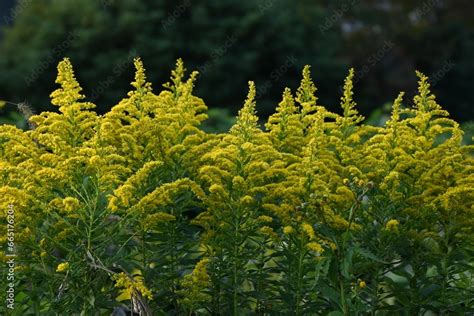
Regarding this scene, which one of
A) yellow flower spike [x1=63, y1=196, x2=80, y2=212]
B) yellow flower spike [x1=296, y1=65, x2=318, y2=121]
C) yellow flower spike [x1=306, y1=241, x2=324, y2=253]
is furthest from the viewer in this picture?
yellow flower spike [x1=296, y1=65, x2=318, y2=121]

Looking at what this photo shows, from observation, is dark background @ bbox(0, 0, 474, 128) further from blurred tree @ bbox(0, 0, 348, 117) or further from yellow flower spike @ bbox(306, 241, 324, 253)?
yellow flower spike @ bbox(306, 241, 324, 253)

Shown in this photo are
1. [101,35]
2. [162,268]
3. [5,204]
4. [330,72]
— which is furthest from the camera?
[330,72]

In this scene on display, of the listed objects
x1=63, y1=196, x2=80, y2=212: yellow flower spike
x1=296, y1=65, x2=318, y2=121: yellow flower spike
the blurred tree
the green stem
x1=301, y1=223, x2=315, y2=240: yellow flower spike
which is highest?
the blurred tree

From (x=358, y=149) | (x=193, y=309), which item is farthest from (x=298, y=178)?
(x=193, y=309)

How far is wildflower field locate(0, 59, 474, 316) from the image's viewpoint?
14.4ft

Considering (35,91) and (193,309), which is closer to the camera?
(193,309)

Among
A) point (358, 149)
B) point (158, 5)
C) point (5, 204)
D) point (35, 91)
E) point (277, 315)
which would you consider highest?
point (158, 5)

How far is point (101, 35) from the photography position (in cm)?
2186

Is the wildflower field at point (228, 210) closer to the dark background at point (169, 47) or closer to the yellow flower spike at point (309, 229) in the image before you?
the yellow flower spike at point (309, 229)

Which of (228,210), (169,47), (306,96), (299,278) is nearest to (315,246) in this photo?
(299,278)

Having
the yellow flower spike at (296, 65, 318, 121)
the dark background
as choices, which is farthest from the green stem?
the dark background

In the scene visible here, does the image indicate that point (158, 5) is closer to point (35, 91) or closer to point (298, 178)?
point (35, 91)

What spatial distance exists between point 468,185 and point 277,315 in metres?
1.23

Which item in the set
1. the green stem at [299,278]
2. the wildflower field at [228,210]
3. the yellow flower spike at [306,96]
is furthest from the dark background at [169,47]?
the green stem at [299,278]
